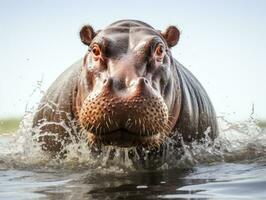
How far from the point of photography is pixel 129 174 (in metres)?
6.33

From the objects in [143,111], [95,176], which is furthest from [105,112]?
[95,176]

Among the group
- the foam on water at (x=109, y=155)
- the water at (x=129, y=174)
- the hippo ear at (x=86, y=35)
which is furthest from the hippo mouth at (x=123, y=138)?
the hippo ear at (x=86, y=35)

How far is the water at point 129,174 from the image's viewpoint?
5059 mm

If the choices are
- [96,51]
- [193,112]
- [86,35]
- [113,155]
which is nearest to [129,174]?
[113,155]

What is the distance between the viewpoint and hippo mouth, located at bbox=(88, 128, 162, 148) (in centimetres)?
592

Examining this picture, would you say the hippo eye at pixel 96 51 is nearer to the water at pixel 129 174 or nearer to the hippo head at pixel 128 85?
the hippo head at pixel 128 85

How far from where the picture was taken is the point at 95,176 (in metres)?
6.14

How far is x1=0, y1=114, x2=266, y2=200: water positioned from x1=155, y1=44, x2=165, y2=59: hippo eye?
1.09 metres

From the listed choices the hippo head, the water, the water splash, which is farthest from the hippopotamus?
the water

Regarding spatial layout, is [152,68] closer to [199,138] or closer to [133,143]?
[133,143]

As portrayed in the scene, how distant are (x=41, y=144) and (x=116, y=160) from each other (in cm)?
113

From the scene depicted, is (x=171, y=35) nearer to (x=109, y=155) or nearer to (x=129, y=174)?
(x=109, y=155)

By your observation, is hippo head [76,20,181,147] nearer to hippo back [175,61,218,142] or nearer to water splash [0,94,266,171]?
hippo back [175,61,218,142]

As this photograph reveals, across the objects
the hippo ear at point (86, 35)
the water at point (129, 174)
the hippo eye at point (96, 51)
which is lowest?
the water at point (129, 174)
